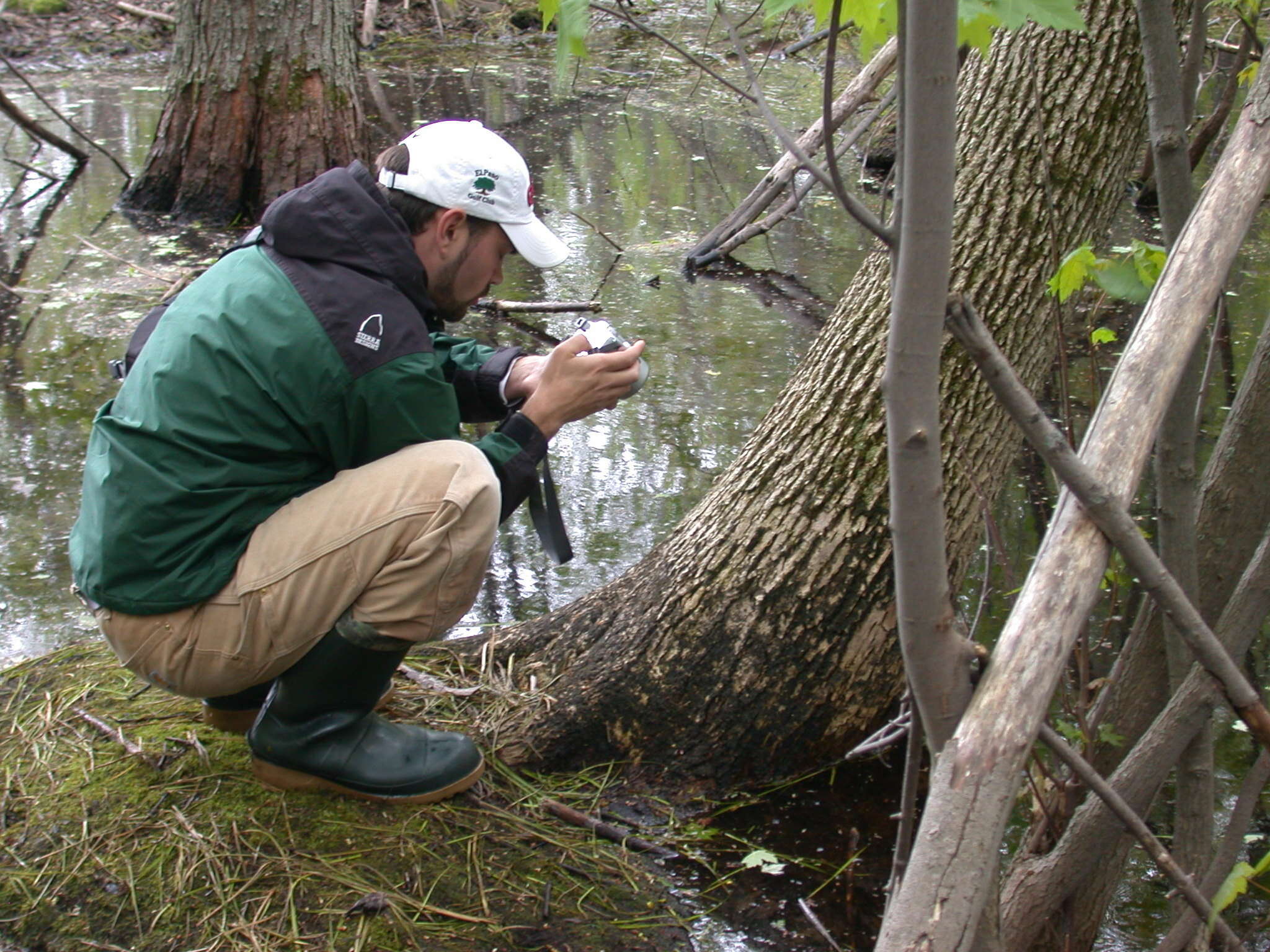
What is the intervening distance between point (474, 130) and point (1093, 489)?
1498 millimetres

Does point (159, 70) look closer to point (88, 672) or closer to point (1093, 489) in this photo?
point (88, 672)

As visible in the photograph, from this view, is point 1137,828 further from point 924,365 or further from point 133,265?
point 133,265

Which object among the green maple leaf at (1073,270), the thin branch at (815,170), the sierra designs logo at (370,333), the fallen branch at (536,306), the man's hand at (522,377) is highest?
the thin branch at (815,170)

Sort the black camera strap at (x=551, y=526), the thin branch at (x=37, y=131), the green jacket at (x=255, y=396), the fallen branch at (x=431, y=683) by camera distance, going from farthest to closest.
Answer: the thin branch at (x=37, y=131), the fallen branch at (x=431, y=683), the black camera strap at (x=551, y=526), the green jacket at (x=255, y=396)

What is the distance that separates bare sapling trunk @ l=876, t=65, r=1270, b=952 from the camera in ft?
3.32

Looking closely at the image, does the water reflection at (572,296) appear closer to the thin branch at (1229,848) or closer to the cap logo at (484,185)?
the cap logo at (484,185)

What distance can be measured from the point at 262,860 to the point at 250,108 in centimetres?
491

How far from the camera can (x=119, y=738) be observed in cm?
244

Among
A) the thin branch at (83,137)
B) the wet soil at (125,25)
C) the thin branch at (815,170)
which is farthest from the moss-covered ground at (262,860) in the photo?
the wet soil at (125,25)

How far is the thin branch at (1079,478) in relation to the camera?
1140mm

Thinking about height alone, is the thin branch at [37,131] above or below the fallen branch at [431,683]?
above

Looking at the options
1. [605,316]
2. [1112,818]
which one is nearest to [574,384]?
[1112,818]

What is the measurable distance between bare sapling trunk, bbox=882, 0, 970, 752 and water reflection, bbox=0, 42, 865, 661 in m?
2.22

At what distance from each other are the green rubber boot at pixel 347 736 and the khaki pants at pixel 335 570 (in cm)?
4
